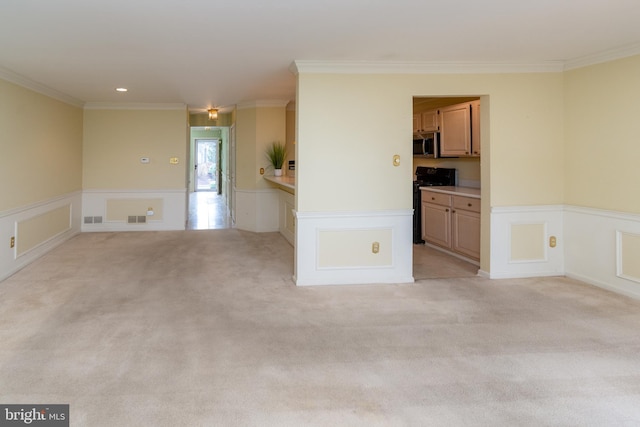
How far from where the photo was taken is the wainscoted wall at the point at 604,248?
3.65 m

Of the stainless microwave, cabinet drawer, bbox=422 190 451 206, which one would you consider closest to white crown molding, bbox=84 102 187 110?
the stainless microwave

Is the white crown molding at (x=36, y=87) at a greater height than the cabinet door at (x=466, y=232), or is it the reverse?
the white crown molding at (x=36, y=87)

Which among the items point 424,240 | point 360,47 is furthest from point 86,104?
point 424,240

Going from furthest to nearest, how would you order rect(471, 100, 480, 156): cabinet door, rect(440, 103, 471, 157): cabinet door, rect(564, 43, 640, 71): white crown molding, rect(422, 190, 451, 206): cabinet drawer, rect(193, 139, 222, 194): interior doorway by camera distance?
rect(193, 139, 222, 194): interior doorway < rect(422, 190, 451, 206): cabinet drawer < rect(440, 103, 471, 157): cabinet door < rect(471, 100, 480, 156): cabinet door < rect(564, 43, 640, 71): white crown molding

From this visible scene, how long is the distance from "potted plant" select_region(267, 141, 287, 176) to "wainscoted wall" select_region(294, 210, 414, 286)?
301cm

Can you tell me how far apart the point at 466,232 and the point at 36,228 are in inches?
211

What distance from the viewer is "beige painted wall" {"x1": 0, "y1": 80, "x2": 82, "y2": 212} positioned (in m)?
4.34

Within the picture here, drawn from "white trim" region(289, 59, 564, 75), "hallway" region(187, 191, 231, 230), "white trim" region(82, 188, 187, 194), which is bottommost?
"hallway" region(187, 191, 231, 230)

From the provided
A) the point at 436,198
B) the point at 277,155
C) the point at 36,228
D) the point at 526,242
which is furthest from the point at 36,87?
the point at 526,242

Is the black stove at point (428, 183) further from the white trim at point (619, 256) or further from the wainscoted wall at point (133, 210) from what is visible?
the wainscoted wall at point (133, 210)

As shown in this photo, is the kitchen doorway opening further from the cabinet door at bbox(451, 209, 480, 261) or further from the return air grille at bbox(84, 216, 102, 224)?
the return air grille at bbox(84, 216, 102, 224)

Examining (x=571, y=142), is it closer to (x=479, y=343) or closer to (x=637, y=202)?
(x=637, y=202)

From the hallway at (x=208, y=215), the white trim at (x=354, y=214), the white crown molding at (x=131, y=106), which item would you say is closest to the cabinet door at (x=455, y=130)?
the white trim at (x=354, y=214)

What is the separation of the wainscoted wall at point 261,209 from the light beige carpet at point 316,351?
277 cm
